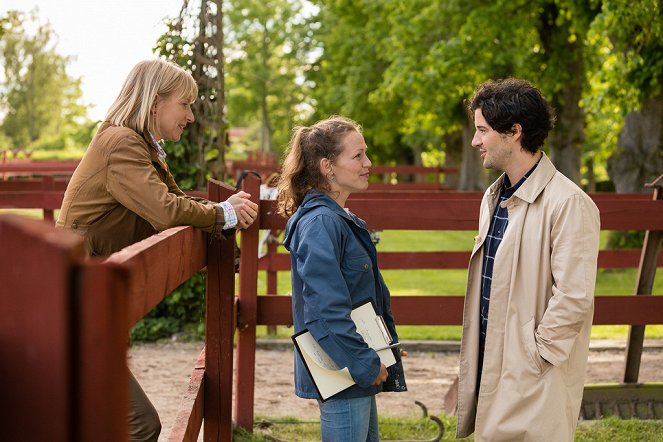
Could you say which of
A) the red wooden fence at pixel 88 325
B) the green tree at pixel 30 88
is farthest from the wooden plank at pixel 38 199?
the green tree at pixel 30 88

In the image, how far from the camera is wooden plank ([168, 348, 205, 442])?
2.49 m

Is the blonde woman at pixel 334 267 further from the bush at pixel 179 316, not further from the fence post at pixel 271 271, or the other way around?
the bush at pixel 179 316

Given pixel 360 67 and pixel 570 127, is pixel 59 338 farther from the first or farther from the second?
pixel 360 67

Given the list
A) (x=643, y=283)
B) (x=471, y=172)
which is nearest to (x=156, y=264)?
(x=643, y=283)

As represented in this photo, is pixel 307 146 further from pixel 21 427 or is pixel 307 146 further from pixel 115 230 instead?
pixel 21 427

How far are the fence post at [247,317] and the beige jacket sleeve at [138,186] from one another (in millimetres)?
1833

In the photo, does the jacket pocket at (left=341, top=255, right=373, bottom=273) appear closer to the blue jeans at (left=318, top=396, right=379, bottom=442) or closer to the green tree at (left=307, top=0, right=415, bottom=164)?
the blue jeans at (left=318, top=396, right=379, bottom=442)

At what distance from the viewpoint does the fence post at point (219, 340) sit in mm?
3381

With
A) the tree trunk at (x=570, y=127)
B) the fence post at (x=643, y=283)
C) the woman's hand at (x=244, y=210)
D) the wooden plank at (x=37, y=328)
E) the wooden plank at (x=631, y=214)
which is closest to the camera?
the wooden plank at (x=37, y=328)

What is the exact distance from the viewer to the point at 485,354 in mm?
3141

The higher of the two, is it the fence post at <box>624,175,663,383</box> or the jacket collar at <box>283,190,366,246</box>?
the jacket collar at <box>283,190,366,246</box>

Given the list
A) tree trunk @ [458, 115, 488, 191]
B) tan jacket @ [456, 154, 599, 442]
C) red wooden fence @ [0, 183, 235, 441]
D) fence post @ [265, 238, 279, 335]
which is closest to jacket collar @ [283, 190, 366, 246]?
tan jacket @ [456, 154, 599, 442]

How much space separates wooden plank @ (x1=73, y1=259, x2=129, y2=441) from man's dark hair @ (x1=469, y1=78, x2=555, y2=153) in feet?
7.75

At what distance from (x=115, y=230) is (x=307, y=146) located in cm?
74
